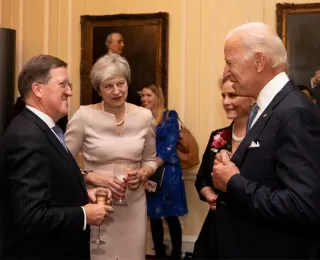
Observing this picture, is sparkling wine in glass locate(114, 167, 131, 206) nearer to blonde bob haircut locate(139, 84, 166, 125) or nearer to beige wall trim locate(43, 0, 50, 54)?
blonde bob haircut locate(139, 84, 166, 125)

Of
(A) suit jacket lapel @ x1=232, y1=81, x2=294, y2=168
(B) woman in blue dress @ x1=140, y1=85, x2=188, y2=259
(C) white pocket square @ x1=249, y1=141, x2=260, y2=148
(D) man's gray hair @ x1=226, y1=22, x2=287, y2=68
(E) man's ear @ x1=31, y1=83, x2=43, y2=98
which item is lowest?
(B) woman in blue dress @ x1=140, y1=85, x2=188, y2=259

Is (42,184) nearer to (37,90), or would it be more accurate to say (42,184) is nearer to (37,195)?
(37,195)

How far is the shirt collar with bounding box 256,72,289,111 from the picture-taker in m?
2.00

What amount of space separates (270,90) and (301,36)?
3.69m

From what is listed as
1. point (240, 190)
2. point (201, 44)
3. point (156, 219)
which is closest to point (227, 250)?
point (240, 190)

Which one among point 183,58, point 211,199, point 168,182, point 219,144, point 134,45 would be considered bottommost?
point 168,182

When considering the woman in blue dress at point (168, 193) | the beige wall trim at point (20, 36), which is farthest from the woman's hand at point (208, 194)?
the beige wall trim at point (20, 36)

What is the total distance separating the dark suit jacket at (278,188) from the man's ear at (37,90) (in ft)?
3.24

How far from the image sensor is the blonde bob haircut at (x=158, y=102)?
17.9 feet

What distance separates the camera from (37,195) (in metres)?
2.05

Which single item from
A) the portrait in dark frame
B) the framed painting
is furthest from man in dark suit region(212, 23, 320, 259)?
the portrait in dark frame

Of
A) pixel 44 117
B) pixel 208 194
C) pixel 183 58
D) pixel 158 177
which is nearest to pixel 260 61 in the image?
pixel 44 117

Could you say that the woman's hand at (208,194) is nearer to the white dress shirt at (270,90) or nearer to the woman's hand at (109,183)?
the woman's hand at (109,183)

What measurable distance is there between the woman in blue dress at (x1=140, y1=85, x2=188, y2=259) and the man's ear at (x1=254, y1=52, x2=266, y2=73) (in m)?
3.23
